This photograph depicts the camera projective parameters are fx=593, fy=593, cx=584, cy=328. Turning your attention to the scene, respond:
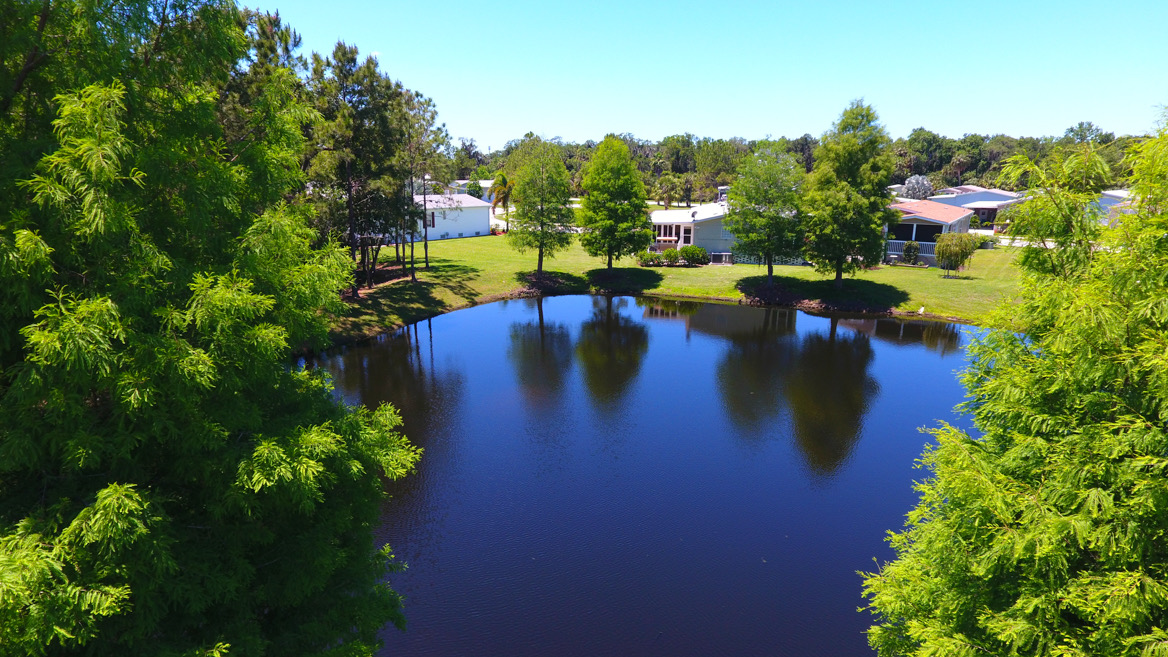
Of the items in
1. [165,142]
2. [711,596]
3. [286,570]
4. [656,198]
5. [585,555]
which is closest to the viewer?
[165,142]

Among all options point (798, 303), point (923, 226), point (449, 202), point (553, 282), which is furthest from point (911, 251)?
point (449, 202)

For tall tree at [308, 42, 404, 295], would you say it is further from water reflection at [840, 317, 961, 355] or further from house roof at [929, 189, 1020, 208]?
house roof at [929, 189, 1020, 208]

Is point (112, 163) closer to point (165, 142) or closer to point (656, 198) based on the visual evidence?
point (165, 142)

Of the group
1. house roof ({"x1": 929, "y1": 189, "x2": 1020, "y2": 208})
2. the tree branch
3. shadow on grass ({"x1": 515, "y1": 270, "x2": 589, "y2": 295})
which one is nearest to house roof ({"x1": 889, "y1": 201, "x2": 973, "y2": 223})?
house roof ({"x1": 929, "y1": 189, "x2": 1020, "y2": 208})

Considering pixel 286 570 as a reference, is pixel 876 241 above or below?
above

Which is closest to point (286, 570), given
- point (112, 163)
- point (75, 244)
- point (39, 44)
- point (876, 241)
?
point (75, 244)

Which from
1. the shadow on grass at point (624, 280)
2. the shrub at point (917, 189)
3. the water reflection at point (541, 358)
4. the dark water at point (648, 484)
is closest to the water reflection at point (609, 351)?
the dark water at point (648, 484)

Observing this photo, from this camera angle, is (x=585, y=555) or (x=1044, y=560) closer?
(x=1044, y=560)

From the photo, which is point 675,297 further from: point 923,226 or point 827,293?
point 923,226
